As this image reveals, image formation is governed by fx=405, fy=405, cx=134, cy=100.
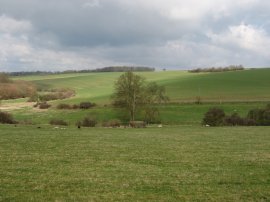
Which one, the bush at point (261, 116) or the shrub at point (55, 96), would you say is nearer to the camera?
the bush at point (261, 116)

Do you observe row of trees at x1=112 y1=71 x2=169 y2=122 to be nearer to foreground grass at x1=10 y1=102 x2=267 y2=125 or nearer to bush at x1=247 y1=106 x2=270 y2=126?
foreground grass at x1=10 y1=102 x2=267 y2=125

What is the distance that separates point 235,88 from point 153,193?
96567 mm

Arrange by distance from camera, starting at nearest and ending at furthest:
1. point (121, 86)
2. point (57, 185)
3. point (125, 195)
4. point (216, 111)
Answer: point (125, 195)
point (57, 185)
point (216, 111)
point (121, 86)

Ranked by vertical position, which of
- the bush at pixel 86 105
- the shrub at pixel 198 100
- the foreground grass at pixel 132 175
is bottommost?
the bush at pixel 86 105

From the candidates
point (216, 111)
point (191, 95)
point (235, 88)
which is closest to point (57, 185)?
point (216, 111)

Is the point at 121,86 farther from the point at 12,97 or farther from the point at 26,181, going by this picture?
→ the point at 26,181

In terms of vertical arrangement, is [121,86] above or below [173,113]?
above

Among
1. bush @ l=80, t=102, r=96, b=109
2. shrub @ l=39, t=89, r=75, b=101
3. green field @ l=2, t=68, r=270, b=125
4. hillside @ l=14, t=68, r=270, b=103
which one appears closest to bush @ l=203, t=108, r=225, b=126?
green field @ l=2, t=68, r=270, b=125

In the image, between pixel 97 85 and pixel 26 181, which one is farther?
pixel 97 85

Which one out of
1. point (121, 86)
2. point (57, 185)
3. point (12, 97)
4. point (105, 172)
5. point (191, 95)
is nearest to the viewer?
point (57, 185)

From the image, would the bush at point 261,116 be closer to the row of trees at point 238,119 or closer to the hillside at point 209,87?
the row of trees at point 238,119

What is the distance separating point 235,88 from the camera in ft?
344

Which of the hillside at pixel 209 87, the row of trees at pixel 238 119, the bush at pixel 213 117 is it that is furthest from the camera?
the hillside at pixel 209 87

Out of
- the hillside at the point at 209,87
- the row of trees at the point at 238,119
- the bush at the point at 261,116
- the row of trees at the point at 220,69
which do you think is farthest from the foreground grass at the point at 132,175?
the row of trees at the point at 220,69
